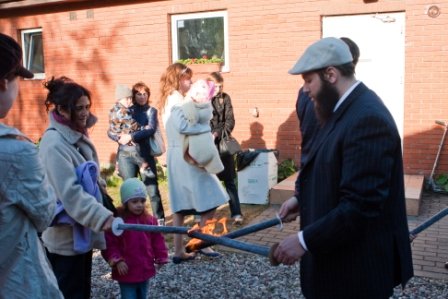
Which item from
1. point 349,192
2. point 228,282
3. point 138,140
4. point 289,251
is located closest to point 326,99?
point 349,192

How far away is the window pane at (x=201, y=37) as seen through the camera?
974 centimetres

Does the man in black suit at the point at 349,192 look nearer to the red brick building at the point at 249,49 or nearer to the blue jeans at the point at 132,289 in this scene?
the blue jeans at the point at 132,289

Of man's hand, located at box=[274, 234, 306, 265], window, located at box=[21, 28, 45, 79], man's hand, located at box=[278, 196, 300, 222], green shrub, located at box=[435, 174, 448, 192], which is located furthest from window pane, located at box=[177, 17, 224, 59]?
man's hand, located at box=[274, 234, 306, 265]

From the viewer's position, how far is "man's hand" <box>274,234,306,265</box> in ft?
7.97

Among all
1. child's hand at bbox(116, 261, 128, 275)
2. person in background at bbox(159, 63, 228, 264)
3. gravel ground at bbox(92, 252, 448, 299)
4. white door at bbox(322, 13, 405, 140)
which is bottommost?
gravel ground at bbox(92, 252, 448, 299)

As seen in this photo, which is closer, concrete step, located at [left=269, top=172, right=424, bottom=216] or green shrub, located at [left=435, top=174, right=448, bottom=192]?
concrete step, located at [left=269, top=172, right=424, bottom=216]

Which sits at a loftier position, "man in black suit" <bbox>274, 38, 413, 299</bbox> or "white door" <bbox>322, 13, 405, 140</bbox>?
"white door" <bbox>322, 13, 405, 140</bbox>

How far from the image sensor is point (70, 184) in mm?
3166

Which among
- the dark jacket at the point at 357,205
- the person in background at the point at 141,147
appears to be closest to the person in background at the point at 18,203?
the dark jacket at the point at 357,205

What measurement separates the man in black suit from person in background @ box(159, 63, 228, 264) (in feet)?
8.88

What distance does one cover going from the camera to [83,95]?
130 inches

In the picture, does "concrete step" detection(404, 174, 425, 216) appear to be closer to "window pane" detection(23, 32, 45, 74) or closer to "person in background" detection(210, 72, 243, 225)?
"person in background" detection(210, 72, 243, 225)

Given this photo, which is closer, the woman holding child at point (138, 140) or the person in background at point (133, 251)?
the person in background at point (133, 251)

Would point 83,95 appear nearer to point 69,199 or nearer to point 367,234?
point 69,199
